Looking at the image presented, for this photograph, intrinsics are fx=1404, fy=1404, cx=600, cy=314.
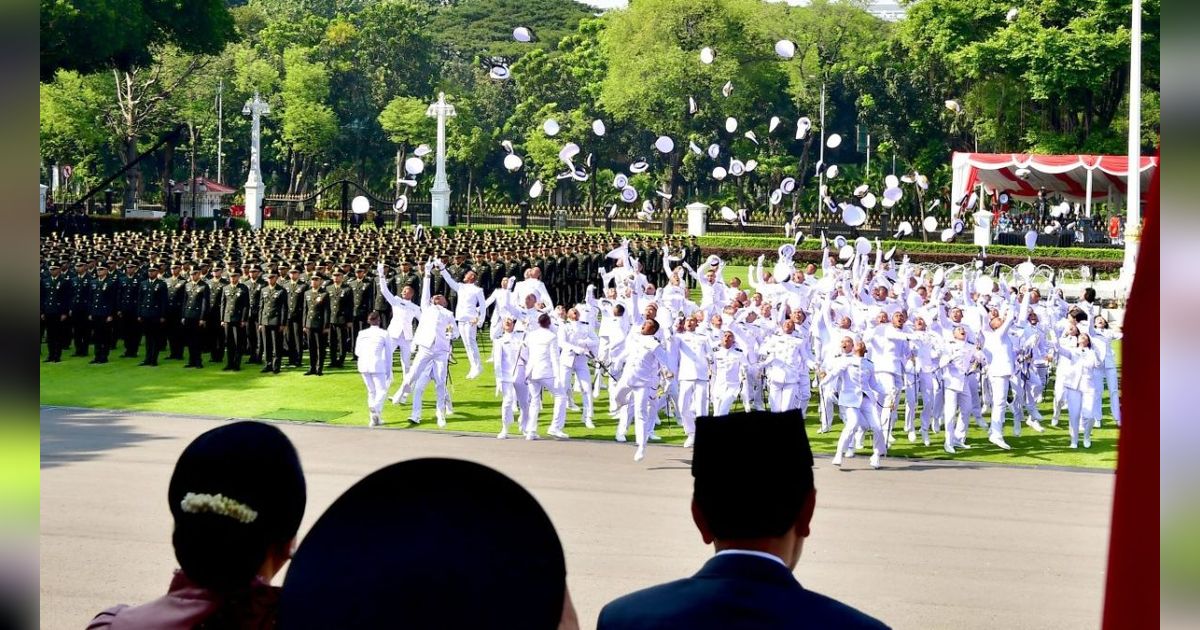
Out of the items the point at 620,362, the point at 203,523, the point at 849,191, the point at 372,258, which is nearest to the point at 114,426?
the point at 620,362

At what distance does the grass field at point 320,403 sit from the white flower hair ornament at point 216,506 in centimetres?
1399

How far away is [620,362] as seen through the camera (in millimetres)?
19594

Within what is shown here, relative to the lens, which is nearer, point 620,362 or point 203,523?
point 203,523

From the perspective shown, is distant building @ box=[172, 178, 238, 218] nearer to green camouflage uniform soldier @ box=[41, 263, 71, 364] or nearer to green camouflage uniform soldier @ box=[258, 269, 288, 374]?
green camouflage uniform soldier @ box=[41, 263, 71, 364]

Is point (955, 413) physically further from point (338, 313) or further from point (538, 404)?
point (338, 313)

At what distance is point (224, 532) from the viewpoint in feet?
9.39

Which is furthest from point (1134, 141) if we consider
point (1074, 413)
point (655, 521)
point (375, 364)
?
point (655, 521)

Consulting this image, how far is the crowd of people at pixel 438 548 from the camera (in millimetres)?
2141

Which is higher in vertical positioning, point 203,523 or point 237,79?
point 237,79

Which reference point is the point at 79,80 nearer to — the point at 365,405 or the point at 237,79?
the point at 237,79

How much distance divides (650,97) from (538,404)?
155 feet

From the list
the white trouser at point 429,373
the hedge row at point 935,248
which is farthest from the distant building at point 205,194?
the white trouser at point 429,373

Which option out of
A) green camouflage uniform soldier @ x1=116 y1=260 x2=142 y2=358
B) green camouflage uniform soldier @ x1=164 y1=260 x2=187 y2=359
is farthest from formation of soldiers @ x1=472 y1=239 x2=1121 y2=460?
green camouflage uniform soldier @ x1=116 y1=260 x2=142 y2=358
